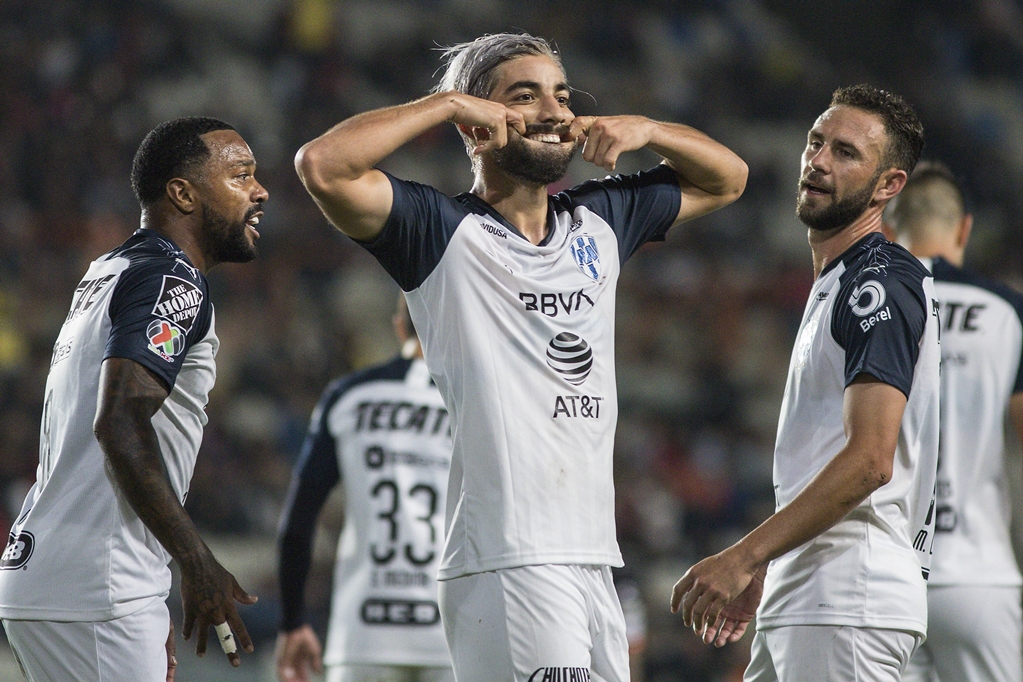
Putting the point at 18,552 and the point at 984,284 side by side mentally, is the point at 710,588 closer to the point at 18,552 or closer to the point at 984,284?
the point at 18,552

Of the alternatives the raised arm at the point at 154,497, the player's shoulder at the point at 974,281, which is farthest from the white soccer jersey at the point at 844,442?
the raised arm at the point at 154,497

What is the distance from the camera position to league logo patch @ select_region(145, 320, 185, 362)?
343 centimetres

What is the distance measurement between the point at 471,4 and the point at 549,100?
12.2 m

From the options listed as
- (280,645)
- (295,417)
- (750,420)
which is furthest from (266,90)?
(280,645)

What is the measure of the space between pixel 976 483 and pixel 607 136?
259 centimetres

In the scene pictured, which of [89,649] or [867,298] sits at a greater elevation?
[867,298]

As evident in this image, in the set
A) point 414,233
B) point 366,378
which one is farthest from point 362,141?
point 366,378

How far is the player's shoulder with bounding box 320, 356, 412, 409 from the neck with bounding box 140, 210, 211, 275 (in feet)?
6.58

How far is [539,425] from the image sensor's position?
3471 millimetres

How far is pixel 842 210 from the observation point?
13.0ft

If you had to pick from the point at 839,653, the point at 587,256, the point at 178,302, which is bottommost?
the point at 839,653

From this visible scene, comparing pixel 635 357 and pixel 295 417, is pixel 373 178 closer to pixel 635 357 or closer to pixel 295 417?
pixel 295 417

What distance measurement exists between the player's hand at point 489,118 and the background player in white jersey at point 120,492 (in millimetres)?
A: 981

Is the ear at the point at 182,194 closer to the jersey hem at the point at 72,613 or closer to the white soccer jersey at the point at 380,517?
the jersey hem at the point at 72,613
